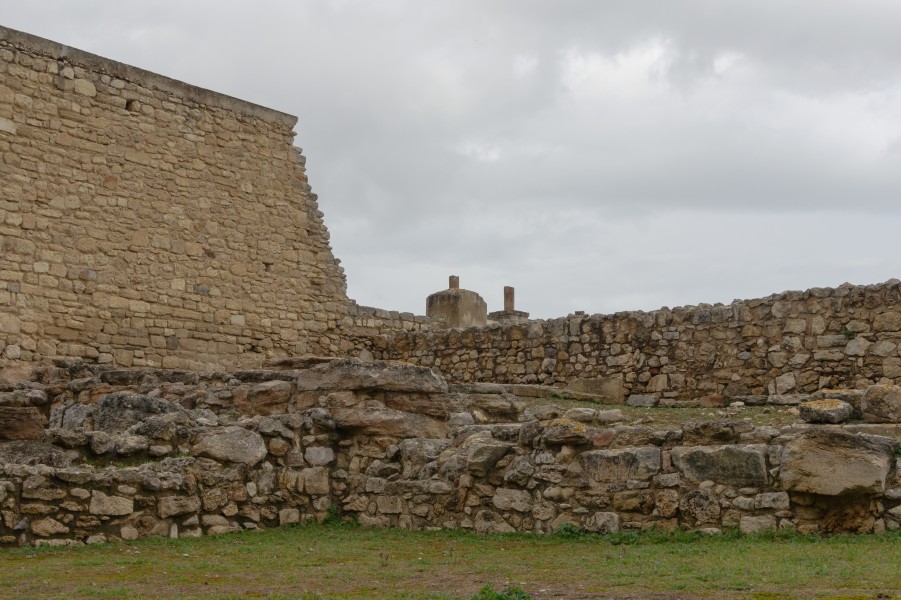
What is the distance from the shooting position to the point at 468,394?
12516 mm

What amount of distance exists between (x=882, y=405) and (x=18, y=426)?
7.63 meters

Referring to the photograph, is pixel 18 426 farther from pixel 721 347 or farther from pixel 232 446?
pixel 721 347

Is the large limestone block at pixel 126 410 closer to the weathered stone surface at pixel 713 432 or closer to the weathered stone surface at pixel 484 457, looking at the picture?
the weathered stone surface at pixel 484 457

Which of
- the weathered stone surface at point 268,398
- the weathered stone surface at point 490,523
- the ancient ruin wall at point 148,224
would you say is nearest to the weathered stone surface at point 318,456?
the weathered stone surface at point 268,398

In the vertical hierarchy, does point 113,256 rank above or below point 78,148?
below

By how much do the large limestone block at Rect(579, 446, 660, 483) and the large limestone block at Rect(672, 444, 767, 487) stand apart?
24 centimetres

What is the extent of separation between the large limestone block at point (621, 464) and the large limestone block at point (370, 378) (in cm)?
245

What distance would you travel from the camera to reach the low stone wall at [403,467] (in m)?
8.39

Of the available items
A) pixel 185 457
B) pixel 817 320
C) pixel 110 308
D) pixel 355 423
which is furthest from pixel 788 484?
pixel 110 308

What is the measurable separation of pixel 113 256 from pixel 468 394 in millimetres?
6984

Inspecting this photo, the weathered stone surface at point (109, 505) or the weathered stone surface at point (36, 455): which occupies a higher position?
the weathered stone surface at point (36, 455)

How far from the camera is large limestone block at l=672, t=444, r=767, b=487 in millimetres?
8531

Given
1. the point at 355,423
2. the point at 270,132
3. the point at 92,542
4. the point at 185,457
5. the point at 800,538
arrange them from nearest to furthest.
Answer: the point at 800,538
the point at 92,542
the point at 185,457
the point at 355,423
the point at 270,132

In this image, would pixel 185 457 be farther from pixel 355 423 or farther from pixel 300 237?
pixel 300 237
